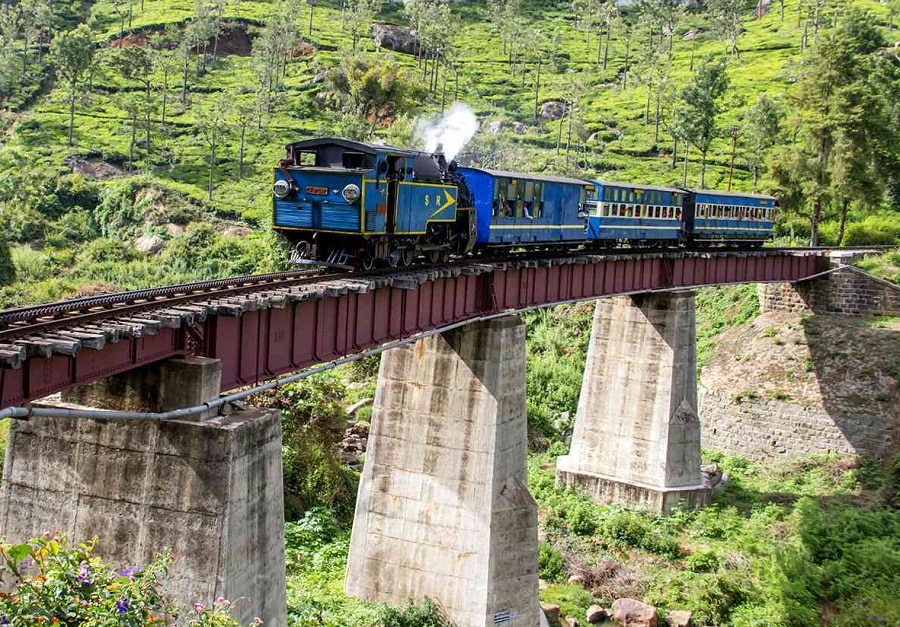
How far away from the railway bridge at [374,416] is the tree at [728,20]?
81043 millimetres

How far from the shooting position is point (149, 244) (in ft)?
214

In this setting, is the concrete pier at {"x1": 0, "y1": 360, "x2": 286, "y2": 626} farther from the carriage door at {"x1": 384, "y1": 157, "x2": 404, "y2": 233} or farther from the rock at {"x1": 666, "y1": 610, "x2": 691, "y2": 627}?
the rock at {"x1": 666, "y1": 610, "x2": 691, "y2": 627}

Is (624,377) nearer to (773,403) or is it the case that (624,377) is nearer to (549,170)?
(773,403)

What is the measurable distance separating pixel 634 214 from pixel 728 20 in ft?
324

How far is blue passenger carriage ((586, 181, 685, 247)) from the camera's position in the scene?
120ft

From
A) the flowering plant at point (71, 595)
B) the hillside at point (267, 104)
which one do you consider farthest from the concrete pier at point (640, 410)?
the flowering plant at point (71, 595)

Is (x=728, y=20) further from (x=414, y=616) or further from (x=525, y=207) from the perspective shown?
(x=414, y=616)

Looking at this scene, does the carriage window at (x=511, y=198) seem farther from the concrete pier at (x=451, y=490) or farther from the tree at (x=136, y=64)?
the tree at (x=136, y=64)

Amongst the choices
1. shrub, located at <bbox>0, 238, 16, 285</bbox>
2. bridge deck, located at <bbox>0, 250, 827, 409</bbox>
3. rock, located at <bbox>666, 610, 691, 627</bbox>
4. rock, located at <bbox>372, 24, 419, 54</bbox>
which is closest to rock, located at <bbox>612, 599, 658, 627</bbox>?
rock, located at <bbox>666, 610, 691, 627</bbox>

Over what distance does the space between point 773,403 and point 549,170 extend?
33318 millimetres

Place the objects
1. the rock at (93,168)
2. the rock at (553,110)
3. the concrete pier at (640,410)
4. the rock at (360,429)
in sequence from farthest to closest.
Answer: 1. the rock at (553,110)
2. the rock at (93,168)
3. the rock at (360,429)
4. the concrete pier at (640,410)

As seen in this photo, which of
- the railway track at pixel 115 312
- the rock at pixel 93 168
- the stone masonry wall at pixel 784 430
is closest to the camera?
the railway track at pixel 115 312

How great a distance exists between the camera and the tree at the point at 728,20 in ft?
399

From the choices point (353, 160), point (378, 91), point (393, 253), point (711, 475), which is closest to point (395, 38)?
point (378, 91)
